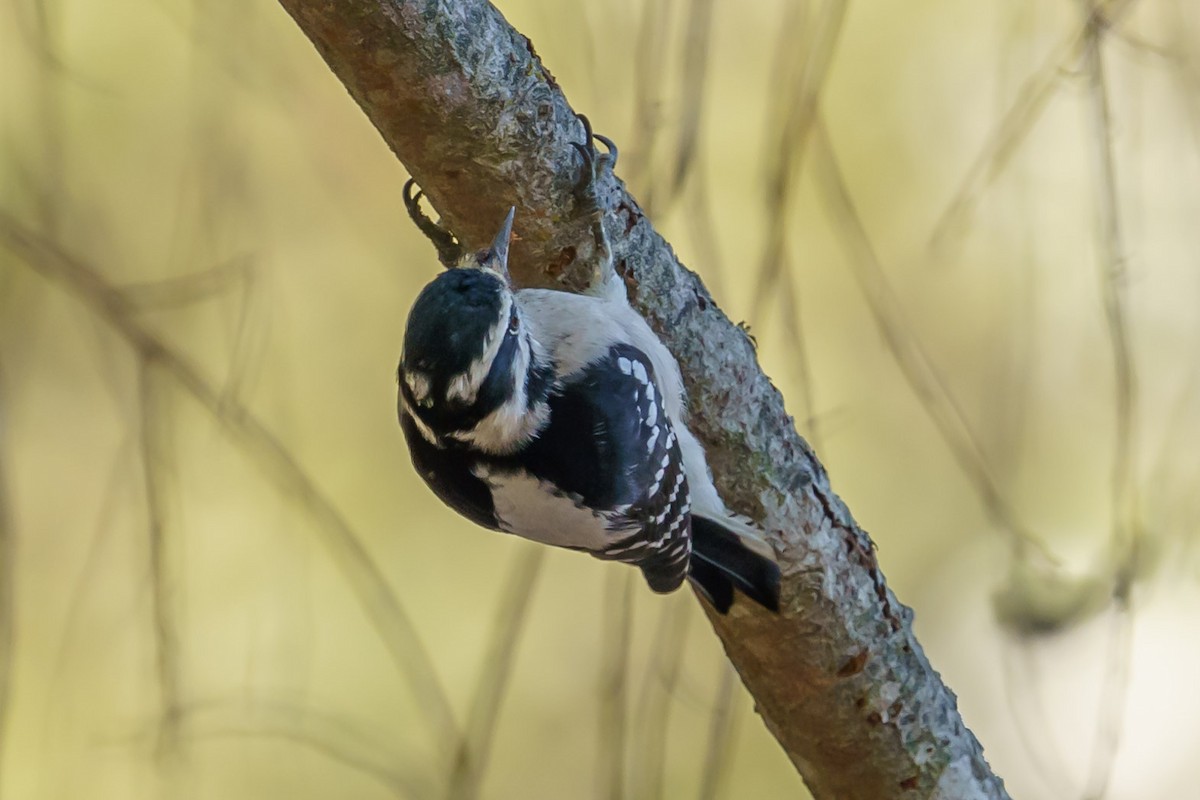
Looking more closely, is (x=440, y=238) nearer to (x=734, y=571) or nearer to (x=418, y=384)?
(x=418, y=384)

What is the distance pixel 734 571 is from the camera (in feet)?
3.86

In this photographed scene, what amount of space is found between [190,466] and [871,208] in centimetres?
134

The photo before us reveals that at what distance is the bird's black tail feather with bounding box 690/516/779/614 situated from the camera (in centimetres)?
117

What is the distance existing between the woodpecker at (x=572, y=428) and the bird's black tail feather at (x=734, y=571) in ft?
0.16

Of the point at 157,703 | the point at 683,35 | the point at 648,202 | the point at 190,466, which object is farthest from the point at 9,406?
the point at 683,35

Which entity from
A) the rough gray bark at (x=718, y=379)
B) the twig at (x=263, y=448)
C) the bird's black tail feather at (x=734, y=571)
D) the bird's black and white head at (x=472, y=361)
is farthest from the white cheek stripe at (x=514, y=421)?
the twig at (x=263, y=448)

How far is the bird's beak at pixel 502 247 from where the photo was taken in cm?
97

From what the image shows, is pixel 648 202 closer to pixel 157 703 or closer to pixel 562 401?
pixel 562 401

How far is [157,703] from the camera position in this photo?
173 centimetres

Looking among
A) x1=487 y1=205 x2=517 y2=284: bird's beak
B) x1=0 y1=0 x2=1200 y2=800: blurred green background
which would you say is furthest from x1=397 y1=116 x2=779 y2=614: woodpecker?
x1=0 y1=0 x2=1200 y2=800: blurred green background

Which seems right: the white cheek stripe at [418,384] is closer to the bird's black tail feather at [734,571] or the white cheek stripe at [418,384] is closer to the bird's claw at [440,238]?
the bird's claw at [440,238]

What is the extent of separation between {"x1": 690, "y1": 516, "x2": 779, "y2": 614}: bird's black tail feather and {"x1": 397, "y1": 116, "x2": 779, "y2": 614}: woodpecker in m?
0.05

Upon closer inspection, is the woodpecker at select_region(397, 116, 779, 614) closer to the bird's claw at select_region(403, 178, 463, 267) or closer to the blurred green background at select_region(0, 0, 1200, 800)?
the bird's claw at select_region(403, 178, 463, 267)

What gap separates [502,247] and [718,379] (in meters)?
0.30
